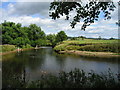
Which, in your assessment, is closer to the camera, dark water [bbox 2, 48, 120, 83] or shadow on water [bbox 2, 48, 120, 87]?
shadow on water [bbox 2, 48, 120, 87]

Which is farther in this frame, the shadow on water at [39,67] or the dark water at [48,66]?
the dark water at [48,66]

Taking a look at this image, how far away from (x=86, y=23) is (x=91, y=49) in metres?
35.5

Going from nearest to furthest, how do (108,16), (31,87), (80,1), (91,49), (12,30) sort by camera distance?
1. (31,87)
2. (80,1)
3. (108,16)
4. (91,49)
5. (12,30)

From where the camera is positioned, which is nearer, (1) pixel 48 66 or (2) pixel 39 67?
(2) pixel 39 67

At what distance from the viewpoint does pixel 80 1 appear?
18.6 feet

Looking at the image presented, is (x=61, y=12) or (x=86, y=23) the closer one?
(x=61, y=12)

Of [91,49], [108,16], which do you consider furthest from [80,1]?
[91,49]

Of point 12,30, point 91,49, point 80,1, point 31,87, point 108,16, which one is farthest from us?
point 12,30

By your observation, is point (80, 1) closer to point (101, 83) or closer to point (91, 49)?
point (101, 83)

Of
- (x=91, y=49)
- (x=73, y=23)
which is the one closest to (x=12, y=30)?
(x=91, y=49)

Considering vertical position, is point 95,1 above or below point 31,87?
above

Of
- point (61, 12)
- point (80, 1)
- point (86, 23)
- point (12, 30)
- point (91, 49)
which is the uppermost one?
A: point (12, 30)

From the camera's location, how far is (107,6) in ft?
19.4

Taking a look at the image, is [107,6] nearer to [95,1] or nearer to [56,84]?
[95,1]
